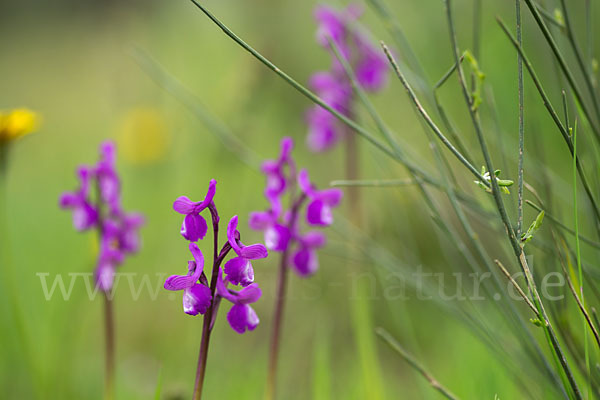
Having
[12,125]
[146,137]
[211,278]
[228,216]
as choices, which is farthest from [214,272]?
[146,137]

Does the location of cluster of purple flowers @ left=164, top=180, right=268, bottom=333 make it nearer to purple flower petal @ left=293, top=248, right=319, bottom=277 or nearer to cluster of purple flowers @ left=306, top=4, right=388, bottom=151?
purple flower petal @ left=293, top=248, right=319, bottom=277

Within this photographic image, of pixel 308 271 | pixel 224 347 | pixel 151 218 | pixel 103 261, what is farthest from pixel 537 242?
pixel 151 218

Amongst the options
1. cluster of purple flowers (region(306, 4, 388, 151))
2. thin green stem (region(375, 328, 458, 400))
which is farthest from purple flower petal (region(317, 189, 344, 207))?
cluster of purple flowers (region(306, 4, 388, 151))

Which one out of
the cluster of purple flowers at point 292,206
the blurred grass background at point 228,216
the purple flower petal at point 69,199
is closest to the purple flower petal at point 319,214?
the cluster of purple flowers at point 292,206

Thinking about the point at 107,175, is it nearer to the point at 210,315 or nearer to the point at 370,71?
the point at 210,315

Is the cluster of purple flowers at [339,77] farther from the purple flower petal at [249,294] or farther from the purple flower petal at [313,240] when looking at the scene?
the purple flower petal at [249,294]

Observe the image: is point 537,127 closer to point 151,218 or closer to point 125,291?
point 125,291
